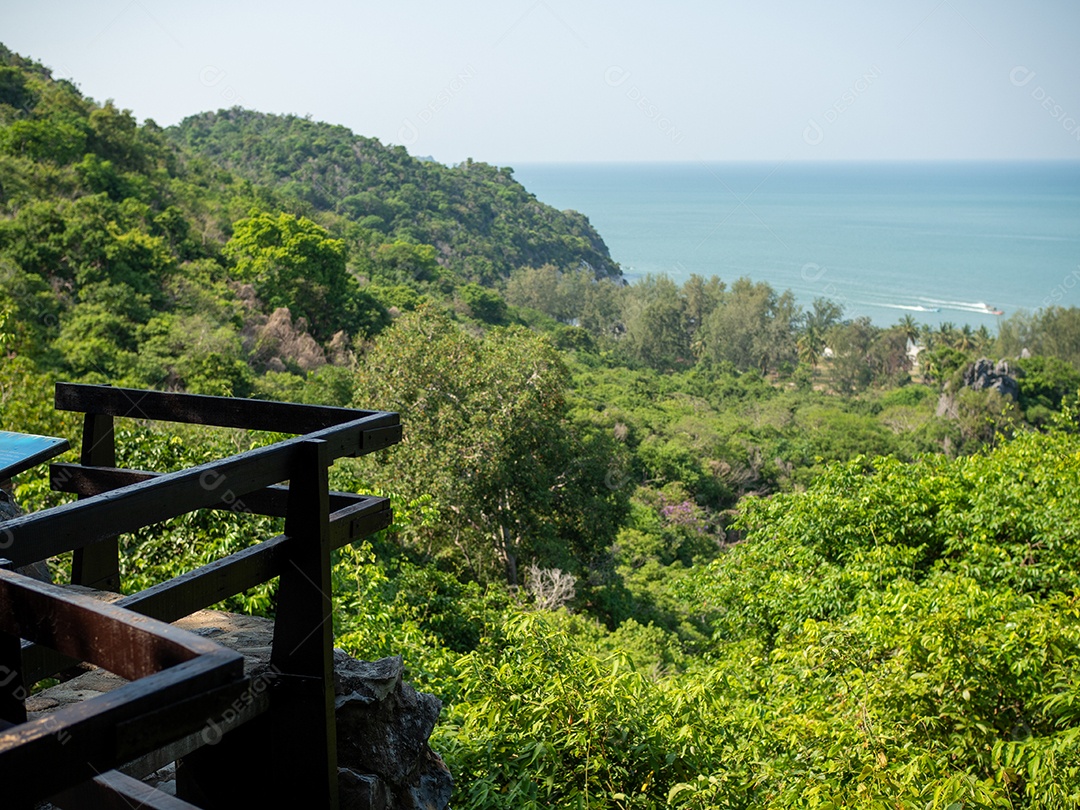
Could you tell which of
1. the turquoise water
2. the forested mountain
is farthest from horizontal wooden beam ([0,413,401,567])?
the turquoise water

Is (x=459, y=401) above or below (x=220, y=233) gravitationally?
below

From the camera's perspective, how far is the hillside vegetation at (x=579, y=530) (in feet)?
14.5

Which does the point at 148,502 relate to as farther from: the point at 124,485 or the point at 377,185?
the point at 377,185

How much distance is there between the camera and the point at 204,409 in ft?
10.5

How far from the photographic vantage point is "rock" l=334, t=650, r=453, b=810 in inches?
121

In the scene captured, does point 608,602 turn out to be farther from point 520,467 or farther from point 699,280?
point 699,280

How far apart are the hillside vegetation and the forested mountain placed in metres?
26.5

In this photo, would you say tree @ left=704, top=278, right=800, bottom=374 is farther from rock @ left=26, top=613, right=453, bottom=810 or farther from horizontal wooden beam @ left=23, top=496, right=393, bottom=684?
horizontal wooden beam @ left=23, top=496, right=393, bottom=684

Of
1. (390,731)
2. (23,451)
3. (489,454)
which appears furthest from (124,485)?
(489,454)

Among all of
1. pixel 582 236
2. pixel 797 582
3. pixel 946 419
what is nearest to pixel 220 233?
pixel 797 582

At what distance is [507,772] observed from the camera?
400cm

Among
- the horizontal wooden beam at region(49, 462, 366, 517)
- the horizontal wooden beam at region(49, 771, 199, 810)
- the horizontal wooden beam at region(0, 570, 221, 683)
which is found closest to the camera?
the horizontal wooden beam at region(0, 570, 221, 683)

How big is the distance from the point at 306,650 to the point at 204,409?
1149 millimetres

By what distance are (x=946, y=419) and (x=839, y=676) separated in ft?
161
